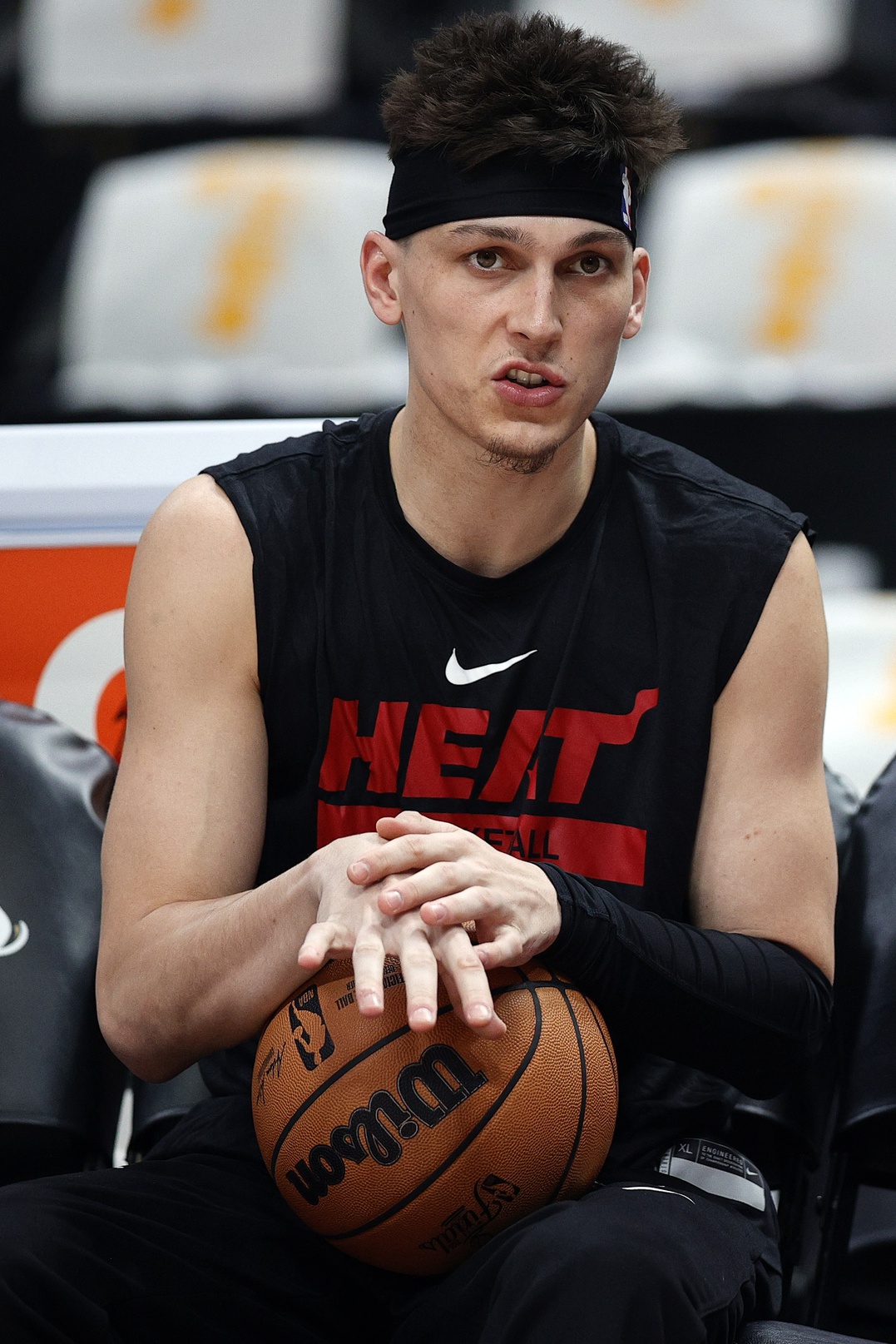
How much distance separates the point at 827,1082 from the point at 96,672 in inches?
49.5

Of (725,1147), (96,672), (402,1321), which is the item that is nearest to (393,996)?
(402,1321)

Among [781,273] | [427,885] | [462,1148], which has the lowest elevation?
[462,1148]

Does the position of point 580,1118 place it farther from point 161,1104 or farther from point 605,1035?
point 161,1104

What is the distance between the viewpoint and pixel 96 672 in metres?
2.50

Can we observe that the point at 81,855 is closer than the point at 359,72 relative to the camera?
Yes

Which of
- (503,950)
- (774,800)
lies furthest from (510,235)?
(503,950)

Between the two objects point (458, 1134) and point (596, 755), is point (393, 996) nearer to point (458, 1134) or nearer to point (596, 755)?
point (458, 1134)

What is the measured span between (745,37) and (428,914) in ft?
13.2

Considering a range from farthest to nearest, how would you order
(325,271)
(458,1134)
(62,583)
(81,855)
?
(325,271) < (62,583) < (81,855) < (458,1134)

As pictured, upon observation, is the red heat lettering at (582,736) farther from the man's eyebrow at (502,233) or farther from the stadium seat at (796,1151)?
the man's eyebrow at (502,233)

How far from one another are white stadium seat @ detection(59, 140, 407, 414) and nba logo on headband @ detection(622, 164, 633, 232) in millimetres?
2311

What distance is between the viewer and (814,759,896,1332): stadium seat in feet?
6.15

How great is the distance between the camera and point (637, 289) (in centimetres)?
204

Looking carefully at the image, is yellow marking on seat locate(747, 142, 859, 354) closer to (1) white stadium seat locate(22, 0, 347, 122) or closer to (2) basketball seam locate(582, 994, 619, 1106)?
(1) white stadium seat locate(22, 0, 347, 122)
